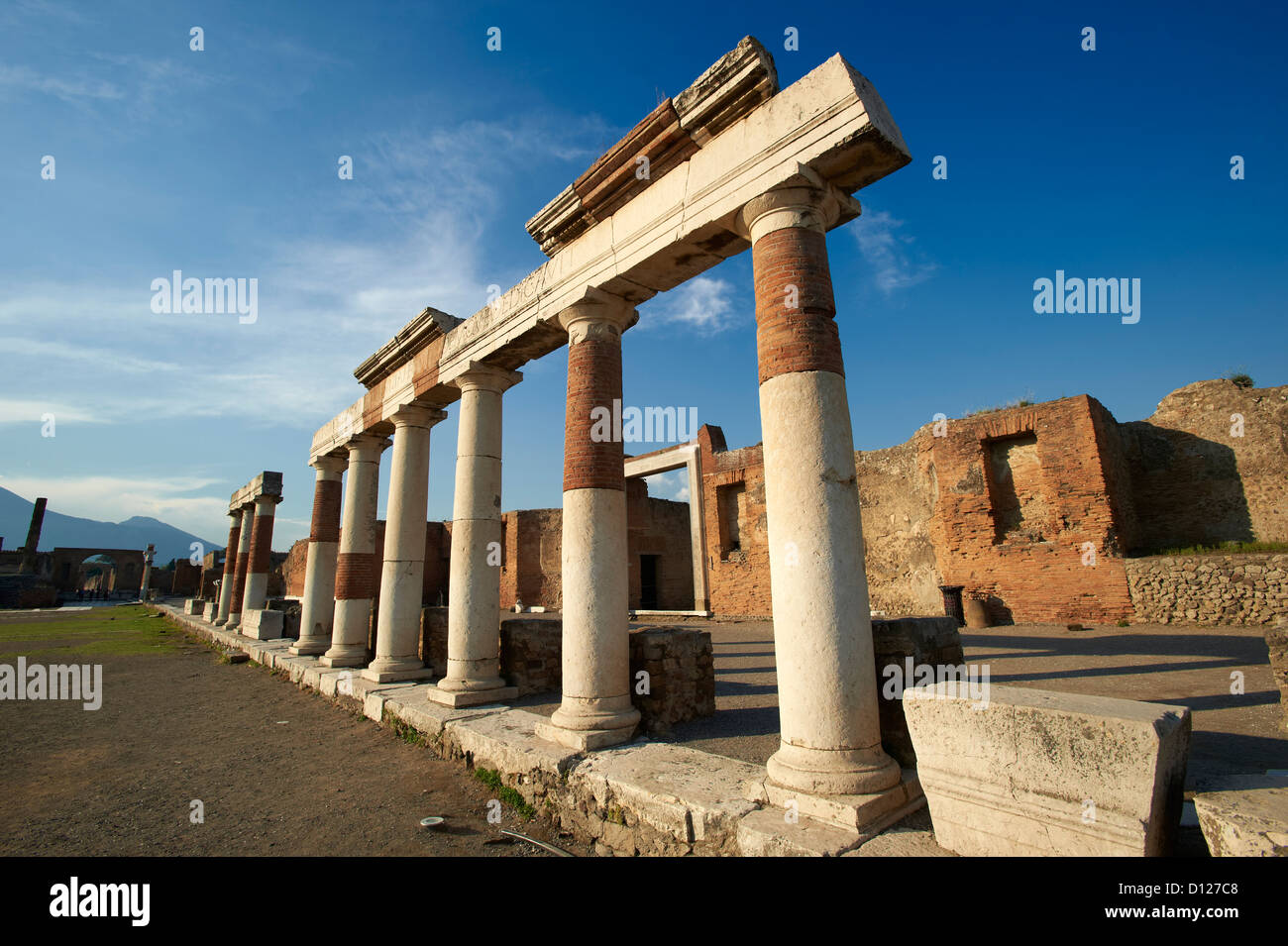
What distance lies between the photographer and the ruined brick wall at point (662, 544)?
74.9 feet

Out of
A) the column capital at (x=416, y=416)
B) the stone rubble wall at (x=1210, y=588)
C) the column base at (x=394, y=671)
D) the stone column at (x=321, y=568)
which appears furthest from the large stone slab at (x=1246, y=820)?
the stone column at (x=321, y=568)

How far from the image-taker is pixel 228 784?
5.33 m

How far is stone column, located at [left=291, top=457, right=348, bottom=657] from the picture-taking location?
11.6 m

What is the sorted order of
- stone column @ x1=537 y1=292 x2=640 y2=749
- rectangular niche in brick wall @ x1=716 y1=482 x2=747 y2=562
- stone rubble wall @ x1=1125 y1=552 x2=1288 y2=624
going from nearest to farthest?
1. stone column @ x1=537 y1=292 x2=640 y2=749
2. stone rubble wall @ x1=1125 y1=552 x2=1288 y2=624
3. rectangular niche in brick wall @ x1=716 y1=482 x2=747 y2=562

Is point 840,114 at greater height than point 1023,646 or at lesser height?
greater

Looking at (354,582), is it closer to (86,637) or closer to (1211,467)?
(86,637)

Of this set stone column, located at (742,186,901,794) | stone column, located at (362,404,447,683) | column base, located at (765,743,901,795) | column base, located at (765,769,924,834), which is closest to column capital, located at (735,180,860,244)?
stone column, located at (742,186,901,794)

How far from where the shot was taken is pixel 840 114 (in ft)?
12.7

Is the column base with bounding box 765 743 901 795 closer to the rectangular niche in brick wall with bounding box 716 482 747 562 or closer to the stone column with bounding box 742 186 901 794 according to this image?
the stone column with bounding box 742 186 901 794

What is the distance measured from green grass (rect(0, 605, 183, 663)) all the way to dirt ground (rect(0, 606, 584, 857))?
6755 millimetres
